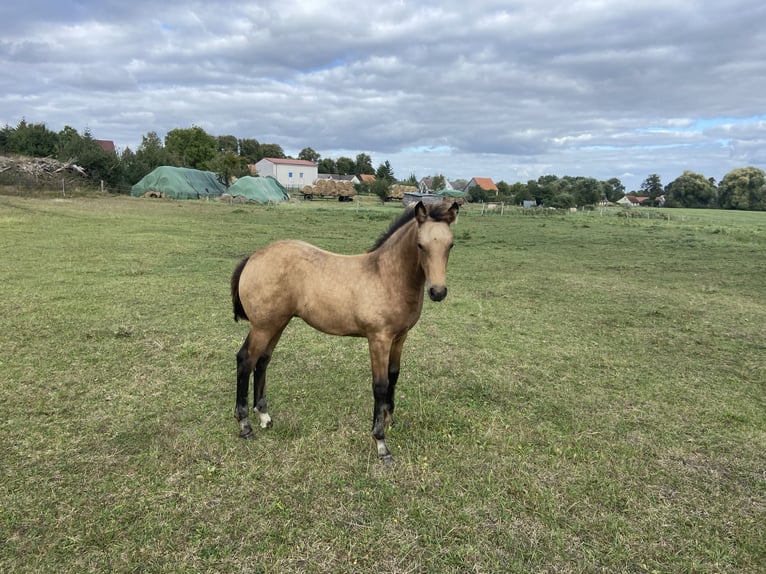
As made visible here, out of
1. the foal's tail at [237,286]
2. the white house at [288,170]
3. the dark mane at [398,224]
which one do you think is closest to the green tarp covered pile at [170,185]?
the white house at [288,170]

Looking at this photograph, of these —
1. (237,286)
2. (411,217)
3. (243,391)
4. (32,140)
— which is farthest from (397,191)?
(243,391)

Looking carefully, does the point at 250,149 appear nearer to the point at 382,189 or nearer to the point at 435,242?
the point at 382,189

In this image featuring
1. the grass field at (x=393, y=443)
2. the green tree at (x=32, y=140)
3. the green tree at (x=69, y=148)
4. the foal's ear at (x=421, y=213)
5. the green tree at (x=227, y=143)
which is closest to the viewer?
the grass field at (x=393, y=443)

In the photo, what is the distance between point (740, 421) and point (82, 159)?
45431 mm

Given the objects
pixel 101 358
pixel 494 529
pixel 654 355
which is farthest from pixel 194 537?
pixel 654 355

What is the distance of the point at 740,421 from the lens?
4.57m

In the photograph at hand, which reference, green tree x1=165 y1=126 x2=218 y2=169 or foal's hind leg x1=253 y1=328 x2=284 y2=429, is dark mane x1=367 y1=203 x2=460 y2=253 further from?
green tree x1=165 y1=126 x2=218 y2=169

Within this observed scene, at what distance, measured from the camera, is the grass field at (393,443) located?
2867 millimetres

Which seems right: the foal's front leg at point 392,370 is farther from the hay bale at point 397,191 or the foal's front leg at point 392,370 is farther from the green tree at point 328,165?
the green tree at point 328,165

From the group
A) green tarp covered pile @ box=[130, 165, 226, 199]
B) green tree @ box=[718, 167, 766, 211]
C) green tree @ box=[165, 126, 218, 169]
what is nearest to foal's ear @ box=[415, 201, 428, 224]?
green tarp covered pile @ box=[130, 165, 226, 199]

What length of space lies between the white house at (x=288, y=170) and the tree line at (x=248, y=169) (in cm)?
754

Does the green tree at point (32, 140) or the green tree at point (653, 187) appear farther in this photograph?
the green tree at point (653, 187)

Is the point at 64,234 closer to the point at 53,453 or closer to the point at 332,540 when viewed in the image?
the point at 53,453

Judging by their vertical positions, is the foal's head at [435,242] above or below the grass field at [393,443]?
above
